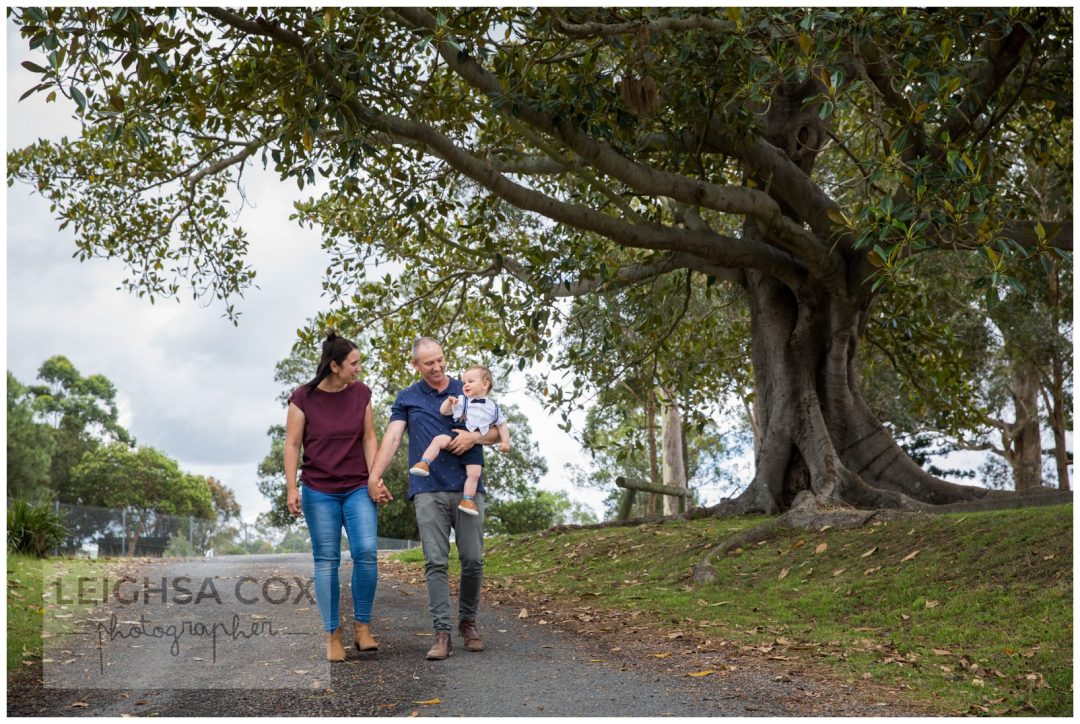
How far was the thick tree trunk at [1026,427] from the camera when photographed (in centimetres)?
2522

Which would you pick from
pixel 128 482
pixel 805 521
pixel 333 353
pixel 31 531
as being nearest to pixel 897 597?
pixel 805 521

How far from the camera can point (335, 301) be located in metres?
14.5

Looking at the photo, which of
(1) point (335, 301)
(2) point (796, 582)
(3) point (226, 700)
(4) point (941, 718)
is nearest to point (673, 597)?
(2) point (796, 582)

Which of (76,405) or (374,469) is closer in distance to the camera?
(374,469)

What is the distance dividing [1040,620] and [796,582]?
8.20 ft

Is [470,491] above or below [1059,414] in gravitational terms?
below

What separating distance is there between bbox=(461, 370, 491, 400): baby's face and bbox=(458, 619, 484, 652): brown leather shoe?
1.54 meters

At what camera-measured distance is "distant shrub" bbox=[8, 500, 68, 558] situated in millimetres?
14203

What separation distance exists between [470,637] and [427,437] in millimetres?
1398

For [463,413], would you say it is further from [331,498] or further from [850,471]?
[850,471]

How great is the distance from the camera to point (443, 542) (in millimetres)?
6211

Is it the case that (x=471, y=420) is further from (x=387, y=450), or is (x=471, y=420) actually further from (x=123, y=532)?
(x=123, y=532)

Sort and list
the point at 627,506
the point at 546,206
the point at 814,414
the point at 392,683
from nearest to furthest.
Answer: the point at 392,683, the point at 546,206, the point at 814,414, the point at 627,506

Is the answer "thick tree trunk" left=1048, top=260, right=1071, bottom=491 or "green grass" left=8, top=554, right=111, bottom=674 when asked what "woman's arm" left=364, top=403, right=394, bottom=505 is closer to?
"green grass" left=8, top=554, right=111, bottom=674
